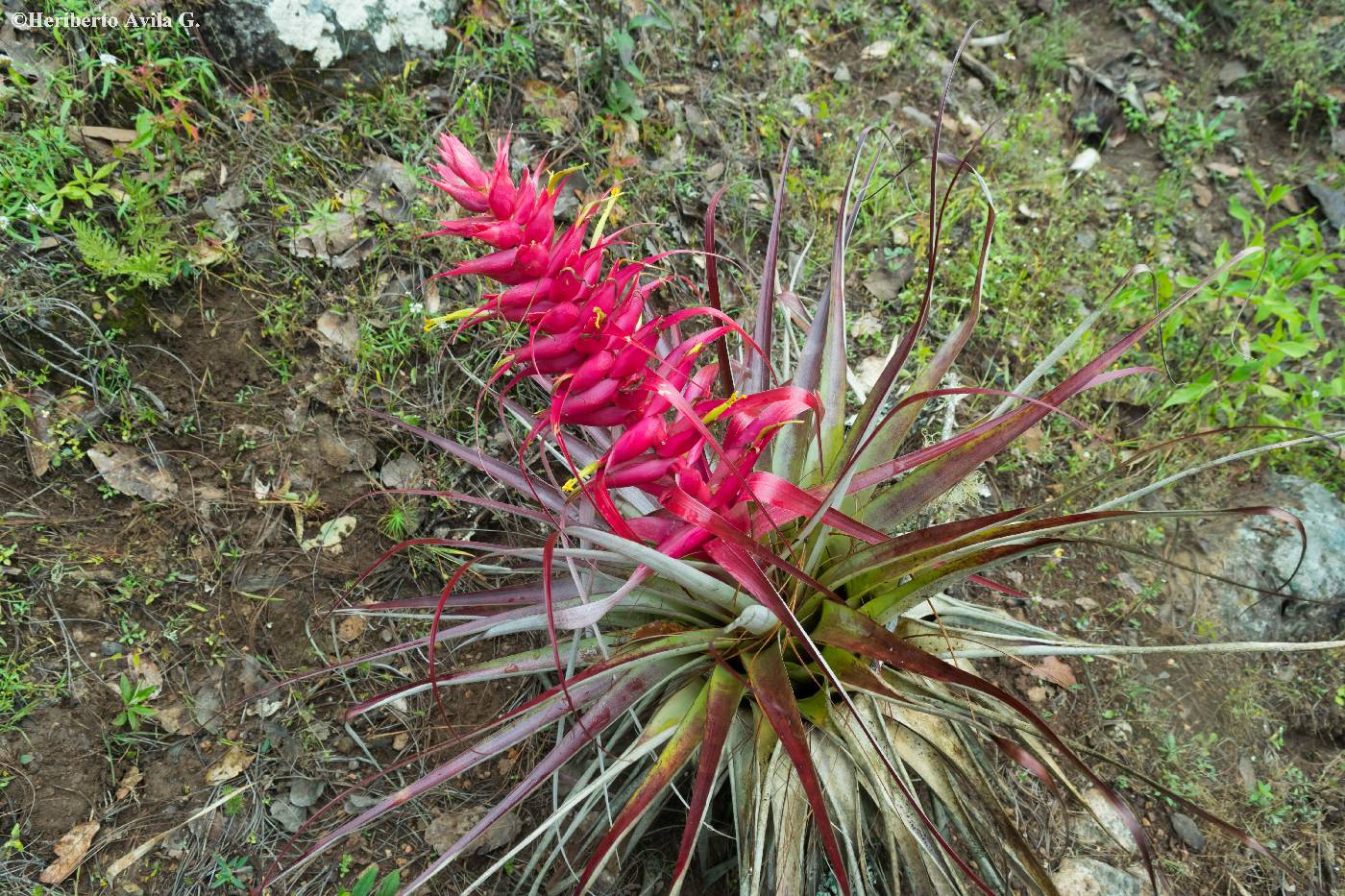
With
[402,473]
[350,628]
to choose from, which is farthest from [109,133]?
[350,628]

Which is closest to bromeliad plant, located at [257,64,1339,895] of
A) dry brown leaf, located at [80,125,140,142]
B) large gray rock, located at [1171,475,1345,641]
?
large gray rock, located at [1171,475,1345,641]

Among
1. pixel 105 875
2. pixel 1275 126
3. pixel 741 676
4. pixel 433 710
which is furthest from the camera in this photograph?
pixel 1275 126

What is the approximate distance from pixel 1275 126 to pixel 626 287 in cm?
416

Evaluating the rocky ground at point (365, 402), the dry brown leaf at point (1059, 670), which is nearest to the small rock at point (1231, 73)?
the rocky ground at point (365, 402)

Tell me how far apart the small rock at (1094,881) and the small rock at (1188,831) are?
8.9 inches

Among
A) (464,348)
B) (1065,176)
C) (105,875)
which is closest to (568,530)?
(464,348)

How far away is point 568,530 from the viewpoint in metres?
1.44

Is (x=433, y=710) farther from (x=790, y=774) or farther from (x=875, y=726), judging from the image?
(x=875, y=726)

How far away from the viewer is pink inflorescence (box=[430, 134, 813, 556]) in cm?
132

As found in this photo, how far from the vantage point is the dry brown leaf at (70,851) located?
1.98 m

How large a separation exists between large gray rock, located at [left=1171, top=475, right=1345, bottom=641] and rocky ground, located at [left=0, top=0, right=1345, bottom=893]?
13 millimetres

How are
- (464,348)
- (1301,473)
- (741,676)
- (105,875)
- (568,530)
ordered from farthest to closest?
(1301,473) < (464,348) < (105,875) < (741,676) < (568,530)

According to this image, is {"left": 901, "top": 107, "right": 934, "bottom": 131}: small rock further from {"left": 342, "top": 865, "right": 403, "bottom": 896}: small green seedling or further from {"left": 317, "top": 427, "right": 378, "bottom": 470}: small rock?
{"left": 342, "top": 865, "right": 403, "bottom": 896}: small green seedling

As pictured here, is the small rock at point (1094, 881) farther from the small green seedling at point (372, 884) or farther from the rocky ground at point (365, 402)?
the small green seedling at point (372, 884)
